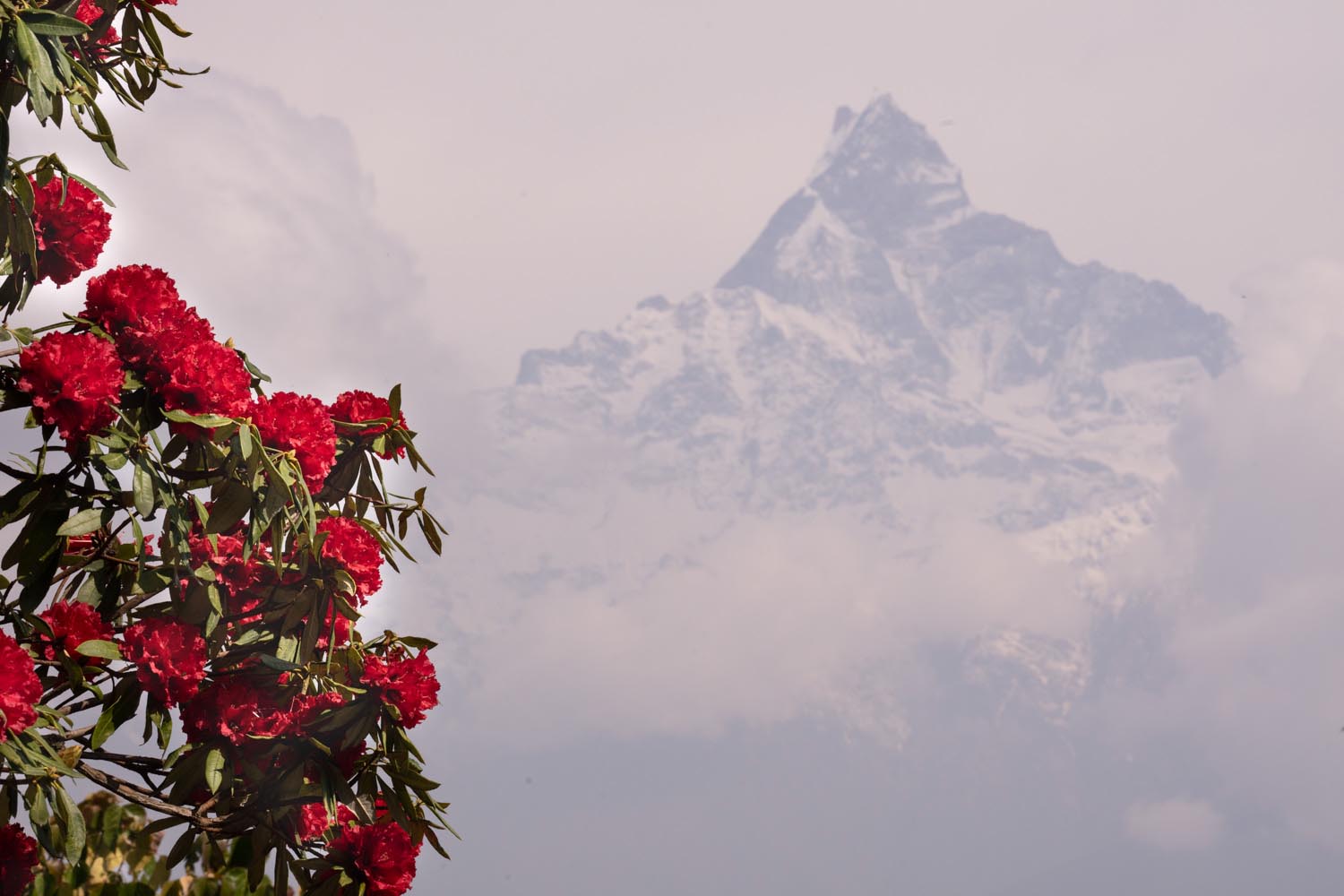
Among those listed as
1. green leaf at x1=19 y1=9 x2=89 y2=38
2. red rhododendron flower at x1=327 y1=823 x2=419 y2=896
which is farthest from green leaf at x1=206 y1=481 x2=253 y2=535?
green leaf at x1=19 y1=9 x2=89 y2=38

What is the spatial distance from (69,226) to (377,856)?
294cm

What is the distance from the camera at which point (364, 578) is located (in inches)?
215

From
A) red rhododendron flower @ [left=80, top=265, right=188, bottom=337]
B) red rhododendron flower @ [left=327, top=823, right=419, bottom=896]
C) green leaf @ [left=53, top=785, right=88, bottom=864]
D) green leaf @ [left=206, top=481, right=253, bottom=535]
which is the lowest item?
green leaf @ [left=53, top=785, right=88, bottom=864]

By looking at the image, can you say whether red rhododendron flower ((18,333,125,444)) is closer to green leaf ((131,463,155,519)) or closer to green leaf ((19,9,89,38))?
green leaf ((131,463,155,519))

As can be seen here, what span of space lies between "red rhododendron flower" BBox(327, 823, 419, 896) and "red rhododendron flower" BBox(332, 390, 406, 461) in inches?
62.7

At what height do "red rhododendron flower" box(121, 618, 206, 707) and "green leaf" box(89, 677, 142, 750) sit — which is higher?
"red rhododendron flower" box(121, 618, 206, 707)

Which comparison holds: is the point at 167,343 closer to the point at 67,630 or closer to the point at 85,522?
the point at 85,522

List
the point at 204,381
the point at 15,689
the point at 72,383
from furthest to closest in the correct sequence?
1. the point at 204,381
2. the point at 72,383
3. the point at 15,689

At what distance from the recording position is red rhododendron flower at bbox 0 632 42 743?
459cm

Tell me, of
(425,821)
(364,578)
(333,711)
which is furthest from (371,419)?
(425,821)

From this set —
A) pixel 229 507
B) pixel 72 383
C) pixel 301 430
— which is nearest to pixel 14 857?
pixel 229 507

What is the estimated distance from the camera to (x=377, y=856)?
5.68m

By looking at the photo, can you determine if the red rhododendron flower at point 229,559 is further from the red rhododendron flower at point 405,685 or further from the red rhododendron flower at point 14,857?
the red rhododendron flower at point 14,857

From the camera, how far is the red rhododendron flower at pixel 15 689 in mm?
Result: 4586
